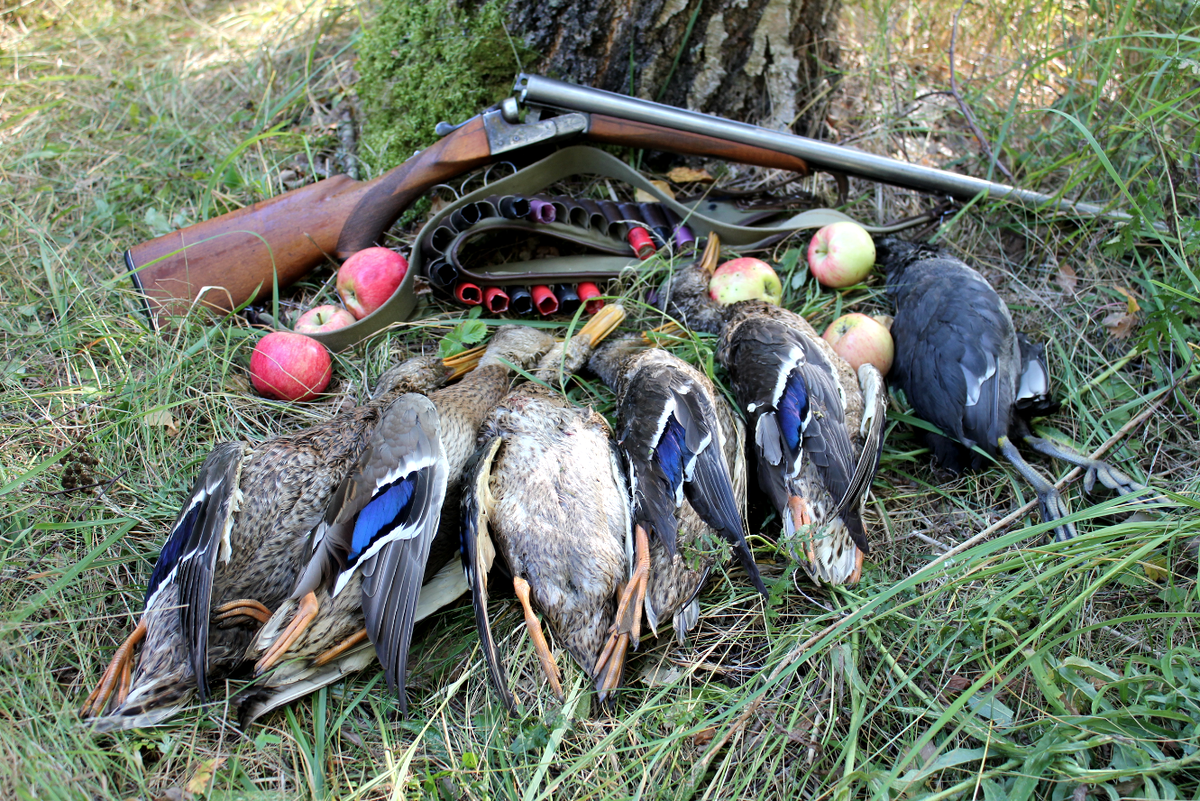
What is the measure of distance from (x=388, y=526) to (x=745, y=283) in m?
1.98

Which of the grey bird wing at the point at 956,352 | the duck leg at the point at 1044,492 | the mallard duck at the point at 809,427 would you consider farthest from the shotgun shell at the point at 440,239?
the duck leg at the point at 1044,492

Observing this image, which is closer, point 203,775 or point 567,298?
point 203,775

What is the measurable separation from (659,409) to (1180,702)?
1704 millimetres

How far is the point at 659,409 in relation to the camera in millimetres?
2688

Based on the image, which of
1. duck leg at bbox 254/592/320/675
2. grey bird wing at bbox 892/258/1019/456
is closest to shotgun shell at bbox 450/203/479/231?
duck leg at bbox 254/592/320/675

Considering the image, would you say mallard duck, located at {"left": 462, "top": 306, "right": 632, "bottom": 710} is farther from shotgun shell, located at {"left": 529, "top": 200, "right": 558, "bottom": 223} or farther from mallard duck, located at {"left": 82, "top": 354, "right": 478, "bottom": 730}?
shotgun shell, located at {"left": 529, "top": 200, "right": 558, "bottom": 223}

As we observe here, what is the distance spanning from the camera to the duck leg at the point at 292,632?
2200 mm

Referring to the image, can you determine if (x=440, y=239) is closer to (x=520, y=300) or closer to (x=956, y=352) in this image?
(x=520, y=300)

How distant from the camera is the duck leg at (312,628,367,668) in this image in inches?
90.3

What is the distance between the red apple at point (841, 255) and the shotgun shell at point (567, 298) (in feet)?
3.83

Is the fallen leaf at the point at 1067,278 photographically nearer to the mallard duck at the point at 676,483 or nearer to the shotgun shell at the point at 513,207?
the mallard duck at the point at 676,483

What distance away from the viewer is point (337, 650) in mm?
2301

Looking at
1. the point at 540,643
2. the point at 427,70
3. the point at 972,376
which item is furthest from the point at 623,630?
the point at 427,70

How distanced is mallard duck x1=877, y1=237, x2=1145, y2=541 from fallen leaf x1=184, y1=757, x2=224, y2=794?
8.96 ft
